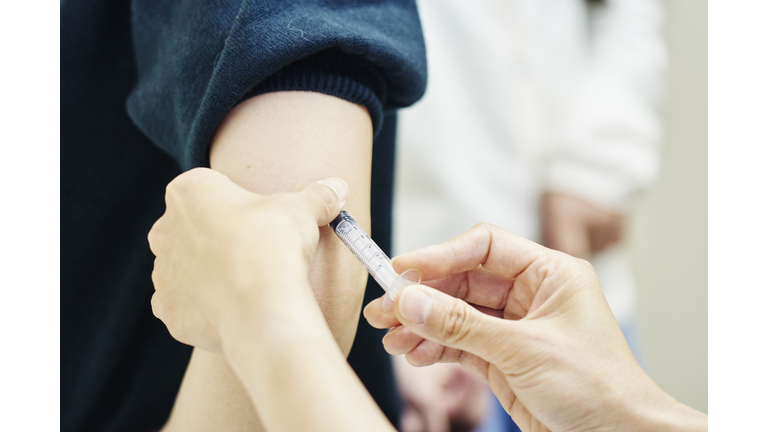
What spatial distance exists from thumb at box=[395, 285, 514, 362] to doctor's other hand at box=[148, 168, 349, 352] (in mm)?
132

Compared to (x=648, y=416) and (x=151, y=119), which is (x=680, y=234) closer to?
(x=648, y=416)

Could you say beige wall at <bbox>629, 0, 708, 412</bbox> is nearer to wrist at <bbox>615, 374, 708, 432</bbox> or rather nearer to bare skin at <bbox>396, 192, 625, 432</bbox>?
bare skin at <bbox>396, 192, 625, 432</bbox>

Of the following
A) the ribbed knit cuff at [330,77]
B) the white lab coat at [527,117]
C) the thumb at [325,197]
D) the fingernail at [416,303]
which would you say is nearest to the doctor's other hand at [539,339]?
the fingernail at [416,303]

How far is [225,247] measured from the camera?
1.42 feet

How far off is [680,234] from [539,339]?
64.1 inches

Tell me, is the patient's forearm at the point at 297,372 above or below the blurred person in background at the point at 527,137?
above

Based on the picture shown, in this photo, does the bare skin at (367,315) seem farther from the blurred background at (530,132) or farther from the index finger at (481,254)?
the blurred background at (530,132)

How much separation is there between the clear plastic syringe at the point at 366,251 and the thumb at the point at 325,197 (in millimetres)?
29

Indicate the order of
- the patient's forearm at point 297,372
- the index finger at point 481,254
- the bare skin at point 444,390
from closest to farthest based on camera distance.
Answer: the patient's forearm at point 297,372 < the index finger at point 481,254 < the bare skin at point 444,390

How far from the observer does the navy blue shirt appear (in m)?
0.52

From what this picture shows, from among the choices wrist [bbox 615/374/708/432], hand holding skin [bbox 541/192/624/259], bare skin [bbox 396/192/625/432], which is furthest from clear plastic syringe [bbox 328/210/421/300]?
hand holding skin [bbox 541/192/624/259]

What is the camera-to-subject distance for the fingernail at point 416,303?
20.0 inches

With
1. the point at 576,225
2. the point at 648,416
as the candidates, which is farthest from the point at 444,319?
the point at 576,225

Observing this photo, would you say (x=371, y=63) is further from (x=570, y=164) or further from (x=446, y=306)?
(x=570, y=164)
